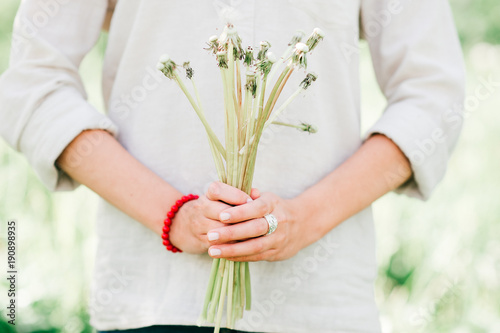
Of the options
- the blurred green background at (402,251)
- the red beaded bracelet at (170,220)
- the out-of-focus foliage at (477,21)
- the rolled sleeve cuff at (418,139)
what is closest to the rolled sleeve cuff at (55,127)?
the red beaded bracelet at (170,220)

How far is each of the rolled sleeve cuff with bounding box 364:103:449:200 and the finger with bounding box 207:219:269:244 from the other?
311mm

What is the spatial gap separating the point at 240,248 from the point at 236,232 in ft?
0.08

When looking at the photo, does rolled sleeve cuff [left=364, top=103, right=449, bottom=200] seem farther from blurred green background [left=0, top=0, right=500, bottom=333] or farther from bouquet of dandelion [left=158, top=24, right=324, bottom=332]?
blurred green background [left=0, top=0, right=500, bottom=333]

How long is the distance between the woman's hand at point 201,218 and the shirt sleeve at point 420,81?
1.04 ft

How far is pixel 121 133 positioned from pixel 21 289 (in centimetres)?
142

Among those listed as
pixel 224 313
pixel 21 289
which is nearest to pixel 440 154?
pixel 224 313

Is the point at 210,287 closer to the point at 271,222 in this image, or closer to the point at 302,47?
the point at 271,222

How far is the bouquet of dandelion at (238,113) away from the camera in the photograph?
76cm

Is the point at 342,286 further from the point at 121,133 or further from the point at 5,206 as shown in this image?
the point at 5,206

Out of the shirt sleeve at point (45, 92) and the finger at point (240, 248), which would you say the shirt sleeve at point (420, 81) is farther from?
the shirt sleeve at point (45, 92)

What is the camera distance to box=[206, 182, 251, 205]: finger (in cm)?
80

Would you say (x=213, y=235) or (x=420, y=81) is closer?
(x=213, y=235)

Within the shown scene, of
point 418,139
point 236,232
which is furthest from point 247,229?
point 418,139

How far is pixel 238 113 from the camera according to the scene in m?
0.81
